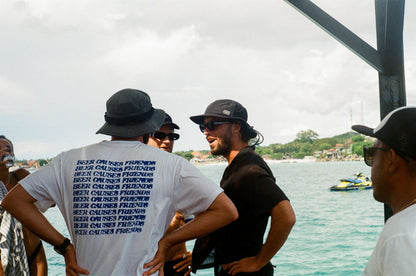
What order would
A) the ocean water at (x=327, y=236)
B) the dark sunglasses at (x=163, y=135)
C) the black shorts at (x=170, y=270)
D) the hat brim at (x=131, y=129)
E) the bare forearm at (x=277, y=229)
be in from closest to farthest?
the hat brim at (x=131, y=129)
the bare forearm at (x=277, y=229)
the black shorts at (x=170, y=270)
the dark sunglasses at (x=163, y=135)
the ocean water at (x=327, y=236)

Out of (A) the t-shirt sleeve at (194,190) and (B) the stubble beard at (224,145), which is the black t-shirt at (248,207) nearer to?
(B) the stubble beard at (224,145)

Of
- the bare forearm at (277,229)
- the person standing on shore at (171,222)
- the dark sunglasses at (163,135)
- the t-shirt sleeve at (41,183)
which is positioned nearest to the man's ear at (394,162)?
the bare forearm at (277,229)

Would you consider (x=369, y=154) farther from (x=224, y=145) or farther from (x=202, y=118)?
(x=202, y=118)

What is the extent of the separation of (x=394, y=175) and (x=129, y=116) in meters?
0.91

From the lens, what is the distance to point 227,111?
227cm

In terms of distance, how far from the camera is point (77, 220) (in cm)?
152

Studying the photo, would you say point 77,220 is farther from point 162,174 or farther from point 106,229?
point 162,174

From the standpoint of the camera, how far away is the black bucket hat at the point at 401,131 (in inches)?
44.6

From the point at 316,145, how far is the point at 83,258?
113976 millimetres

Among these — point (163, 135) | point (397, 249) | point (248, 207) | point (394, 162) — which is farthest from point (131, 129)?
point (163, 135)

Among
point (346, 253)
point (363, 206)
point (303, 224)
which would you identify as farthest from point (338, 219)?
point (346, 253)

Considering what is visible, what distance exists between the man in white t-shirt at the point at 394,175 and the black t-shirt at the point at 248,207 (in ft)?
2.37

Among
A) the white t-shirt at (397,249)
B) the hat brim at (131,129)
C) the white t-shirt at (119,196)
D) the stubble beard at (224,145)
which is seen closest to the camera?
the white t-shirt at (397,249)

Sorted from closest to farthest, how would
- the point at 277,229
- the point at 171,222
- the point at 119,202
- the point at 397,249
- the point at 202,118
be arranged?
the point at 397,249 < the point at 119,202 < the point at 277,229 < the point at 202,118 < the point at 171,222
